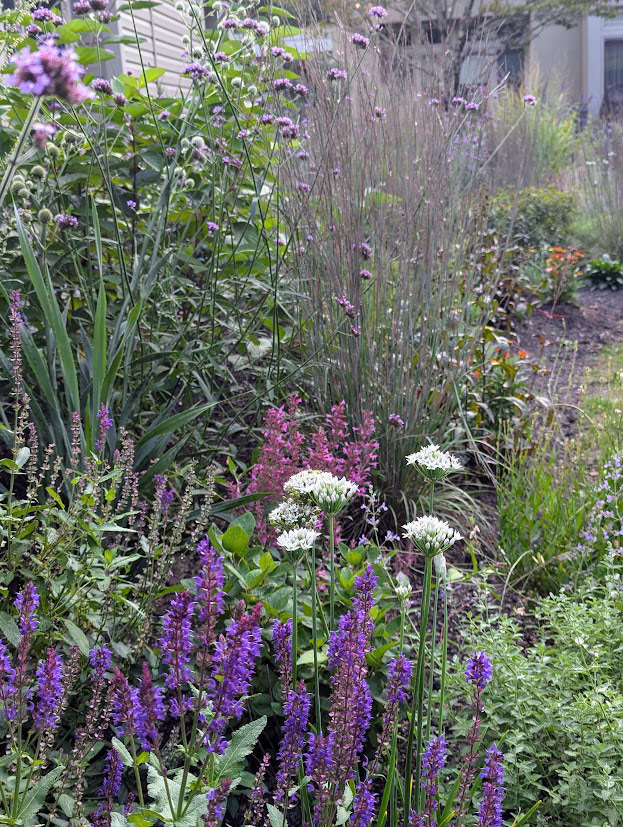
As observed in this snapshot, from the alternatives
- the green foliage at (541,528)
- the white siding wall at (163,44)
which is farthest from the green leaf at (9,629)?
the white siding wall at (163,44)

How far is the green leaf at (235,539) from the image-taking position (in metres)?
1.92

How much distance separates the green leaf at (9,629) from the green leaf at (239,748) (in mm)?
466

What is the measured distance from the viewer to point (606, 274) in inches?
316

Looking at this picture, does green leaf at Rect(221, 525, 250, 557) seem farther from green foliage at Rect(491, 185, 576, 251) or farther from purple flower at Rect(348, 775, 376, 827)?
green foliage at Rect(491, 185, 576, 251)

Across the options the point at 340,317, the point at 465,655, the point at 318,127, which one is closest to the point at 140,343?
the point at 340,317

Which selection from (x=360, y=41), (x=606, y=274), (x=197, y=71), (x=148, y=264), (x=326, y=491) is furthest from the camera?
(x=606, y=274)

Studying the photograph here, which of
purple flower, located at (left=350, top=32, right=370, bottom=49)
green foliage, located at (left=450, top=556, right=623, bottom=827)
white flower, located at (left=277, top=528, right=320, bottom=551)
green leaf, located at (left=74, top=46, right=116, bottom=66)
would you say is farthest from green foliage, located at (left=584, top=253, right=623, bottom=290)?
white flower, located at (left=277, top=528, right=320, bottom=551)

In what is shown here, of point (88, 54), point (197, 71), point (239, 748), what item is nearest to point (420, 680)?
point (239, 748)

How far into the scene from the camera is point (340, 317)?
9.82 ft

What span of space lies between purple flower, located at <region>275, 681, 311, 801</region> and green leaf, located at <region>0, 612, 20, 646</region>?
21.0 inches

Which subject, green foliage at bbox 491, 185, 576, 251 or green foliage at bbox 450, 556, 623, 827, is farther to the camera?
green foliage at bbox 491, 185, 576, 251

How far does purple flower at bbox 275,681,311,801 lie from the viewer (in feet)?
3.93

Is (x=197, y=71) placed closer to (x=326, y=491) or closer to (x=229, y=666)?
(x=326, y=491)

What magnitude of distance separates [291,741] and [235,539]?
718mm
